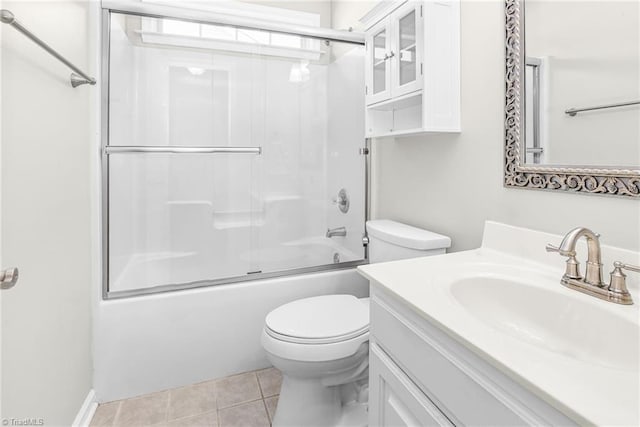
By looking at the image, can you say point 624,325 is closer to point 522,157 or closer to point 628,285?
point 628,285

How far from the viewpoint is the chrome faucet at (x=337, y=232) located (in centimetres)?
221

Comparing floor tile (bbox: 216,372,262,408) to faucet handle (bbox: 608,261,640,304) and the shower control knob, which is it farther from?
faucet handle (bbox: 608,261,640,304)

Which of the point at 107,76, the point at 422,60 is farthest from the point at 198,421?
the point at 422,60

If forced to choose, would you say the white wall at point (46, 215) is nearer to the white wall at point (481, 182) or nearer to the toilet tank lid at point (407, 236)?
the toilet tank lid at point (407, 236)

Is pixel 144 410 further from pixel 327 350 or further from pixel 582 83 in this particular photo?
pixel 582 83

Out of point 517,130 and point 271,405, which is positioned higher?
point 517,130

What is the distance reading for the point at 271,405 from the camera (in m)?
1.54

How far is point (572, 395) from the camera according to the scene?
0.45 meters

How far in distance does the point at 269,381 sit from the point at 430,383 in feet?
3.92

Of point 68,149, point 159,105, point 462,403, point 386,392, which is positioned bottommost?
point 386,392

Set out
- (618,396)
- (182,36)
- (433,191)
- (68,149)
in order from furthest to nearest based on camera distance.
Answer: (182,36), (433,191), (68,149), (618,396)

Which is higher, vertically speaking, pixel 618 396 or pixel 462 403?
pixel 618 396

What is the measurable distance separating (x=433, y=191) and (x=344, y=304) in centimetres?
63

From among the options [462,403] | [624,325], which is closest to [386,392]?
[462,403]
